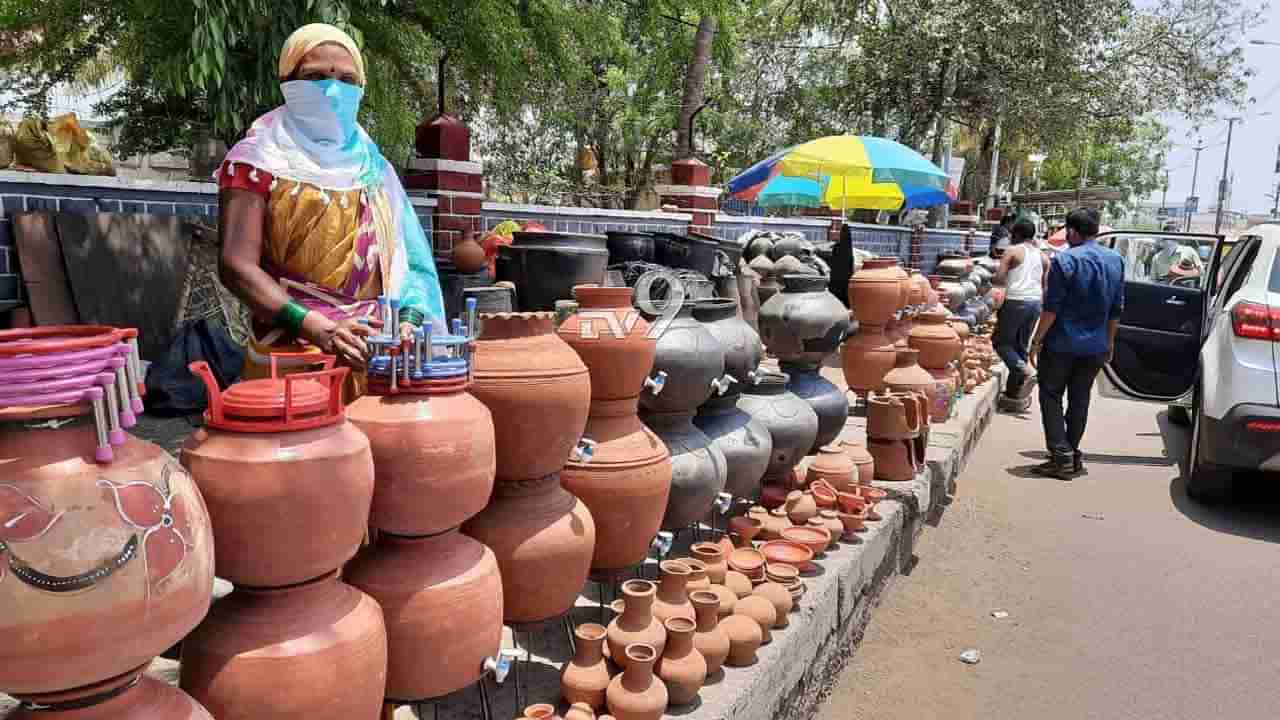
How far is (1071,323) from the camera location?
5.91 meters

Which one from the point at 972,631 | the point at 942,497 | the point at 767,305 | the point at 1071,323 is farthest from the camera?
the point at 1071,323

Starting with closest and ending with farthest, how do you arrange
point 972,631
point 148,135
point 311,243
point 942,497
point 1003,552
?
point 311,243
point 972,631
point 1003,552
point 942,497
point 148,135

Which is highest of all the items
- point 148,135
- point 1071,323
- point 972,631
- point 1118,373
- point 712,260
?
point 148,135

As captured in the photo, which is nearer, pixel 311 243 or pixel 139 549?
pixel 139 549

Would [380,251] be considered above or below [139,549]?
above

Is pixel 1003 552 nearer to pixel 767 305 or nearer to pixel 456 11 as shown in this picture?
pixel 767 305

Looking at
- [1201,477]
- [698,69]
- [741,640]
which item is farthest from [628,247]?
[698,69]

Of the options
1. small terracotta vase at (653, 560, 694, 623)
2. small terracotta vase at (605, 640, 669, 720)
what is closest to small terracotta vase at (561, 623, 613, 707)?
small terracotta vase at (605, 640, 669, 720)

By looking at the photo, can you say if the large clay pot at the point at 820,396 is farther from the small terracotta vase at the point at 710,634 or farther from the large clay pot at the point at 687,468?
the small terracotta vase at the point at 710,634

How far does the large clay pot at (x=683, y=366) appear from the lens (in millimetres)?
2852

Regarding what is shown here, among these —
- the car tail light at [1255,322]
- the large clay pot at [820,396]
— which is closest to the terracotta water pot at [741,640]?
the large clay pot at [820,396]

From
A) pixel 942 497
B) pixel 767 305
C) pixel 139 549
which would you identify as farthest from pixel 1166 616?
pixel 139 549

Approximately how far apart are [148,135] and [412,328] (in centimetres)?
1198

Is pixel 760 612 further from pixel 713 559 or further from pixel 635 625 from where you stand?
pixel 635 625
